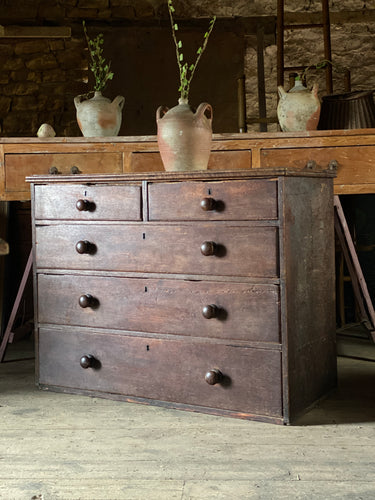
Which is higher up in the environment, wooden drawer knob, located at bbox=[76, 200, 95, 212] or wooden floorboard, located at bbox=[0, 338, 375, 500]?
wooden drawer knob, located at bbox=[76, 200, 95, 212]

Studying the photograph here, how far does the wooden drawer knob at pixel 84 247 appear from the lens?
9.54 feet

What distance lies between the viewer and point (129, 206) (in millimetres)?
2840

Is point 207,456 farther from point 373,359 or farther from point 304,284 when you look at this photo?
point 373,359

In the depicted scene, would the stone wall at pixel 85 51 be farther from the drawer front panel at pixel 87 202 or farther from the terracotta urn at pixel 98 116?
the drawer front panel at pixel 87 202

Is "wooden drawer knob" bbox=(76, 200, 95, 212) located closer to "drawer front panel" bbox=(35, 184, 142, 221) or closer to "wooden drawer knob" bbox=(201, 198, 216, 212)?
"drawer front panel" bbox=(35, 184, 142, 221)

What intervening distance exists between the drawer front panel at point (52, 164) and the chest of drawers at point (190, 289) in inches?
23.8

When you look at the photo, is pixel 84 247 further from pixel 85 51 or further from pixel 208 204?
pixel 85 51

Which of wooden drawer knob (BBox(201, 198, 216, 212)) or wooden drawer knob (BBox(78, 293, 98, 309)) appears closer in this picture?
wooden drawer knob (BBox(201, 198, 216, 212))

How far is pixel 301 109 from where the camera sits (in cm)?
365

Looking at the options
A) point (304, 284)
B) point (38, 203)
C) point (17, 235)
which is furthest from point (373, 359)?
point (17, 235)

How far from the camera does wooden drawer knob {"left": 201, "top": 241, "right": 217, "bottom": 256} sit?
8.57ft

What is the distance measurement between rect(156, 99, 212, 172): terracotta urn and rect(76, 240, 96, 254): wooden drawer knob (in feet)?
1.62

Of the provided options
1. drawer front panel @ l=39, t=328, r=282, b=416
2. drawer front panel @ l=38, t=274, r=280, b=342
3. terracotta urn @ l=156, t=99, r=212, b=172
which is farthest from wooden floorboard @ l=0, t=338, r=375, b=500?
terracotta urn @ l=156, t=99, r=212, b=172

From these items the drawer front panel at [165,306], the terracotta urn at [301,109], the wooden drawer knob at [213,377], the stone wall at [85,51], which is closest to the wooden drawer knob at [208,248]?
the drawer front panel at [165,306]
